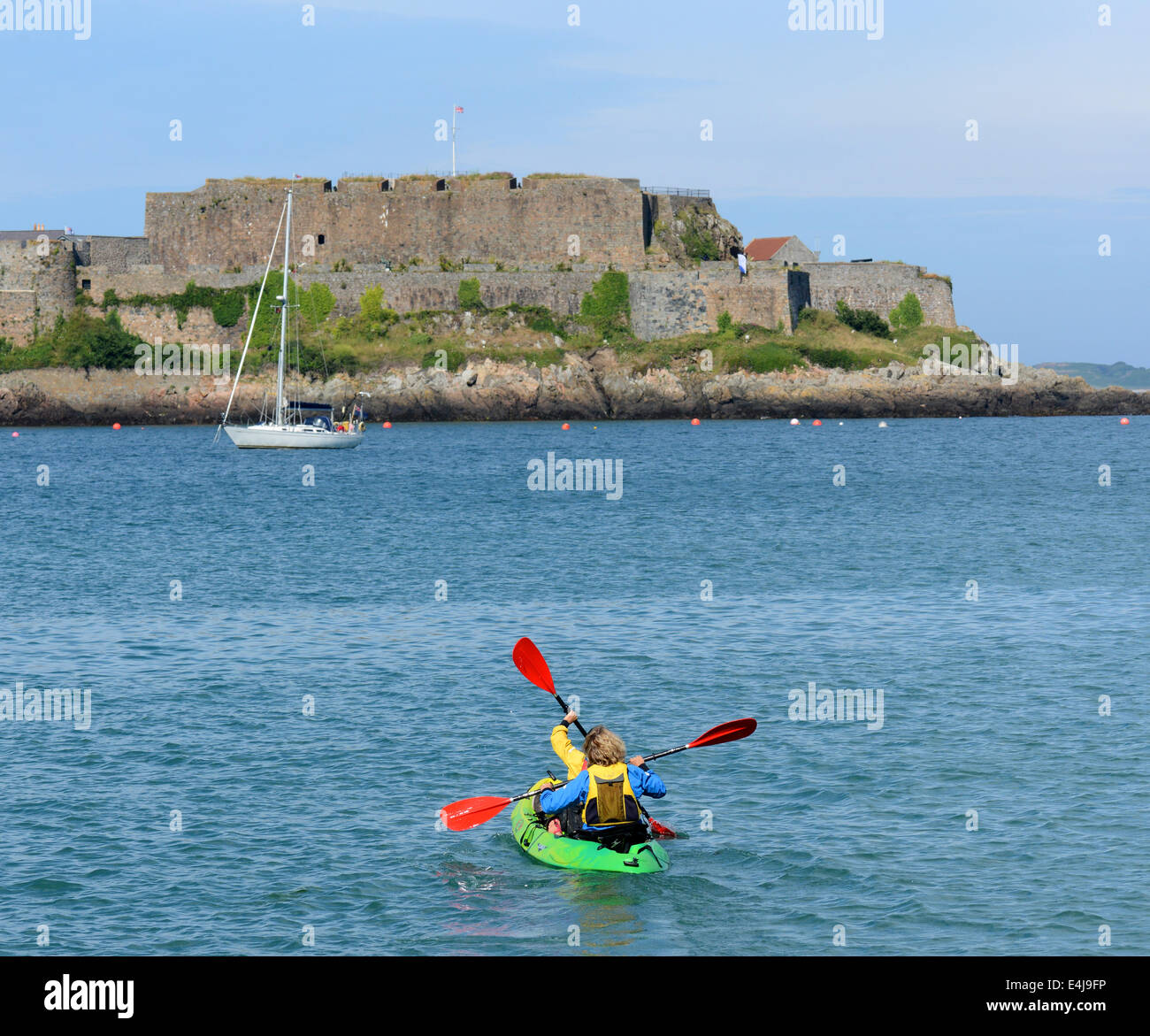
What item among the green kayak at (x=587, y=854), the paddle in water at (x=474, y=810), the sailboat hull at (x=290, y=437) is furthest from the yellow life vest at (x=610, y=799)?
the sailboat hull at (x=290, y=437)

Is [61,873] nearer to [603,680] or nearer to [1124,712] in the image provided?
[603,680]

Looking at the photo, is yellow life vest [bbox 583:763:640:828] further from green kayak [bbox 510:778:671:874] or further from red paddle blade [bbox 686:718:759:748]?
red paddle blade [bbox 686:718:759:748]

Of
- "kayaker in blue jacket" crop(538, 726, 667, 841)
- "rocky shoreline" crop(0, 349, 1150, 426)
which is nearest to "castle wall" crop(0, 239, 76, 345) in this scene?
"rocky shoreline" crop(0, 349, 1150, 426)

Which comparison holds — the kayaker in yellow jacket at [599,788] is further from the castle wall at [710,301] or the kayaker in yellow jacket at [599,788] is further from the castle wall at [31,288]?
the castle wall at [31,288]

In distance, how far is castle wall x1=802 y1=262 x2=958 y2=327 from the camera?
9112cm

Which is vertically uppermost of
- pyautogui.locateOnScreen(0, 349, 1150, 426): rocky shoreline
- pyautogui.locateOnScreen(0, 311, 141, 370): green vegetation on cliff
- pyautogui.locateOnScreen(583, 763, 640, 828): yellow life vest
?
pyautogui.locateOnScreen(0, 311, 141, 370): green vegetation on cliff

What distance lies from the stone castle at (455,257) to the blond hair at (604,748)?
77395mm

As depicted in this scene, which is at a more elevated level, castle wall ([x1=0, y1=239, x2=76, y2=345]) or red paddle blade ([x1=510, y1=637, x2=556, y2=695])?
castle wall ([x1=0, y1=239, x2=76, y2=345])

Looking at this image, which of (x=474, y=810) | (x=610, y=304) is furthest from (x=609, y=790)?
(x=610, y=304)

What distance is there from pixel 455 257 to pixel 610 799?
81.7 metres

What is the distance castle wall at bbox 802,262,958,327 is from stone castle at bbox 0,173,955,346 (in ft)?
0.27

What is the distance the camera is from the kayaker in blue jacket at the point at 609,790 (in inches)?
465

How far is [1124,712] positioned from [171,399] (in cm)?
7737

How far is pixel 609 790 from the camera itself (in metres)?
12.0
